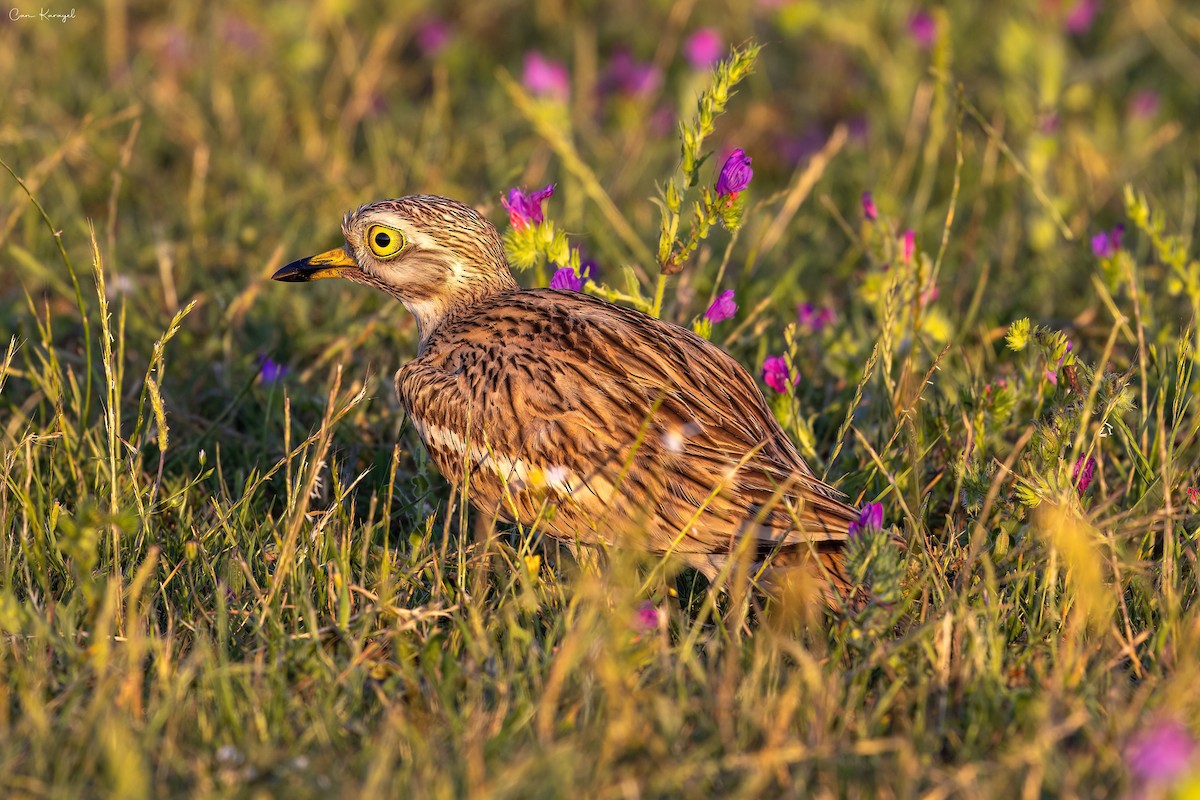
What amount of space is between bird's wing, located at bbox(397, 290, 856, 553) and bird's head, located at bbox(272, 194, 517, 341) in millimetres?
411

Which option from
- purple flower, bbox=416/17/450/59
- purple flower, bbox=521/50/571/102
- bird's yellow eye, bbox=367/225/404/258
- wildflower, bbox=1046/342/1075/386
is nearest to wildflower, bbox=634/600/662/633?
wildflower, bbox=1046/342/1075/386

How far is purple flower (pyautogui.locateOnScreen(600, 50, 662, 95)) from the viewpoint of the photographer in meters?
7.49

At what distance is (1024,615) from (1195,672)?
642 millimetres

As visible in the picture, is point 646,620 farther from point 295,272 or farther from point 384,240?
point 295,272

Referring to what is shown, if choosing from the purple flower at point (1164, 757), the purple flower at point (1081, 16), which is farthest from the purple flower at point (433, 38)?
the purple flower at point (1164, 757)

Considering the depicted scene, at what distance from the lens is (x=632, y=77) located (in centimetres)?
752

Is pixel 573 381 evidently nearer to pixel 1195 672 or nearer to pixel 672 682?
pixel 672 682

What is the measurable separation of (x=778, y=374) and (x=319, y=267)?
151 cm

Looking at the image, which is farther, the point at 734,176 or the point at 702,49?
the point at 702,49

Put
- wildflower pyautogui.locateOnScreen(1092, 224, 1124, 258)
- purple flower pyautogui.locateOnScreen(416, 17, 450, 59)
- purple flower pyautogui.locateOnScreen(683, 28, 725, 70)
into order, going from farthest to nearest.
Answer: purple flower pyautogui.locateOnScreen(416, 17, 450, 59)
purple flower pyautogui.locateOnScreen(683, 28, 725, 70)
wildflower pyautogui.locateOnScreen(1092, 224, 1124, 258)

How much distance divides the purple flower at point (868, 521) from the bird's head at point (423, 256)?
1593mm

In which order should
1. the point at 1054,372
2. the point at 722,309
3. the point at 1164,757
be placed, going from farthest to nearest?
the point at 722,309 < the point at 1054,372 < the point at 1164,757

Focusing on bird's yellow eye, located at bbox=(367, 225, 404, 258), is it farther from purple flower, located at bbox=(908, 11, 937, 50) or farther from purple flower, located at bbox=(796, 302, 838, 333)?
purple flower, located at bbox=(908, 11, 937, 50)

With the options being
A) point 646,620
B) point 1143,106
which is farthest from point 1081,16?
point 646,620
